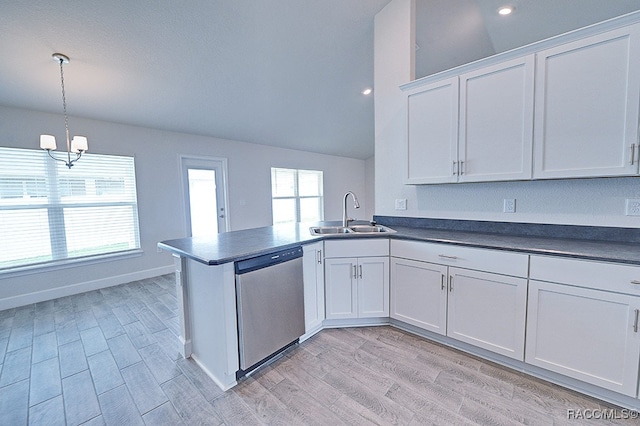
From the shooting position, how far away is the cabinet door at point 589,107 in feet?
4.90

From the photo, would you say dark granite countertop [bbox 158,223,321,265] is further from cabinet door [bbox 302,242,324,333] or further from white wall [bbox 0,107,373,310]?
white wall [bbox 0,107,373,310]

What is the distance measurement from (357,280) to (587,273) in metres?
1.48

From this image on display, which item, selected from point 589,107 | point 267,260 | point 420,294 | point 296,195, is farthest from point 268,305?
point 296,195

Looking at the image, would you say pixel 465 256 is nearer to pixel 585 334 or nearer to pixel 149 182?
pixel 585 334

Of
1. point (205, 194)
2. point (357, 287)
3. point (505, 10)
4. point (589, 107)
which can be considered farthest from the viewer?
point (205, 194)

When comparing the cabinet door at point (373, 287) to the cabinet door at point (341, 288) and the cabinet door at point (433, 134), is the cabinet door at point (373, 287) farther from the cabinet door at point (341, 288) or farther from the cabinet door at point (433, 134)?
the cabinet door at point (433, 134)

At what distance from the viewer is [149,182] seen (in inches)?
156

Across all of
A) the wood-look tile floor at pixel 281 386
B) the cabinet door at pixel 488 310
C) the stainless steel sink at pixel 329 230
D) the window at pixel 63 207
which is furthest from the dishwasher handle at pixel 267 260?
the window at pixel 63 207

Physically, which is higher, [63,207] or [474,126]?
[474,126]

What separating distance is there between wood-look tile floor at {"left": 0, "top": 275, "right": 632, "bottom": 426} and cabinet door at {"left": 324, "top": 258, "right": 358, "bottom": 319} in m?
0.18

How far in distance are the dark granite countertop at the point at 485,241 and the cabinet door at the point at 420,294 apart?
25 centimetres

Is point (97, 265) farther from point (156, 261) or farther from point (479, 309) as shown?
point (479, 309)

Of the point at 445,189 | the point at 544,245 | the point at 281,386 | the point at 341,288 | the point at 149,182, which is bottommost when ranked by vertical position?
the point at 281,386

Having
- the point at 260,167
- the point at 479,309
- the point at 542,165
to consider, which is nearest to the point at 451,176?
the point at 542,165
